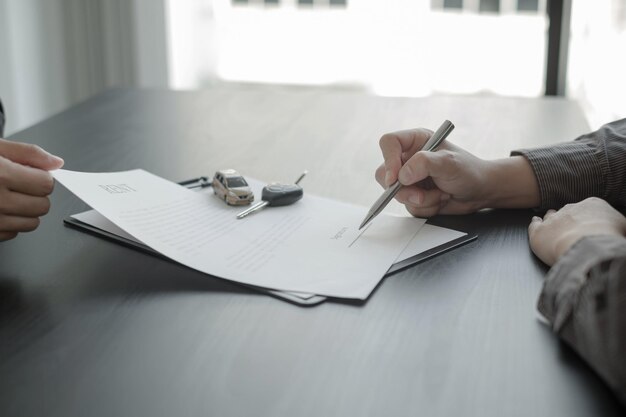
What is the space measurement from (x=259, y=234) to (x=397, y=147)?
9.2 inches

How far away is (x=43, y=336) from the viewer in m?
0.69

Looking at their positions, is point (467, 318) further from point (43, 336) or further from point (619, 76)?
point (619, 76)

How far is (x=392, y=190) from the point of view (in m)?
0.96

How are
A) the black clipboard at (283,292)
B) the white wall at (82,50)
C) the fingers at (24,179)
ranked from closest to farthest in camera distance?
the black clipboard at (283,292)
the fingers at (24,179)
the white wall at (82,50)

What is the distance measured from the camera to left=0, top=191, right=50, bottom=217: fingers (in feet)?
A: 2.82

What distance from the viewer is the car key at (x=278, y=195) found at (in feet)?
3.29

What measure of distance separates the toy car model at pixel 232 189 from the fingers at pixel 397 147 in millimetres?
179

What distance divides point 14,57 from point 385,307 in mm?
2804

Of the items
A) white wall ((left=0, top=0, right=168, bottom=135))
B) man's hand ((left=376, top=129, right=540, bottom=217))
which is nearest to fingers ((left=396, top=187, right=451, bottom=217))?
man's hand ((left=376, top=129, right=540, bottom=217))

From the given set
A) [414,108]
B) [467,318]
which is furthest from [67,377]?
[414,108]

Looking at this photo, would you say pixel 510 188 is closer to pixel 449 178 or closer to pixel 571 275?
pixel 449 178

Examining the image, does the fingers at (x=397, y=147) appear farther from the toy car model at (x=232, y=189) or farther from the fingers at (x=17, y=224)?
the fingers at (x=17, y=224)

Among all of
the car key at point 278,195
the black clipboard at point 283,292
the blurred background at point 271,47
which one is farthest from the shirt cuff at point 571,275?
the blurred background at point 271,47

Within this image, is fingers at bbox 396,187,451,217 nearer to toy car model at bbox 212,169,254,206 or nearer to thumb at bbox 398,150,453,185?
thumb at bbox 398,150,453,185
